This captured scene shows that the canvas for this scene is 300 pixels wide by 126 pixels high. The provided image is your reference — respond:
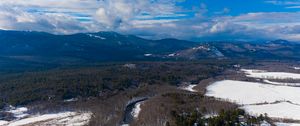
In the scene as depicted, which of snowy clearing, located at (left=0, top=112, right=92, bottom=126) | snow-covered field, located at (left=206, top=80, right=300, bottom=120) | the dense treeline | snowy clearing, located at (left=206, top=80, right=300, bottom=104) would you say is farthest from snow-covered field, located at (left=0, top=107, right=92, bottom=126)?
snowy clearing, located at (left=206, top=80, right=300, bottom=104)

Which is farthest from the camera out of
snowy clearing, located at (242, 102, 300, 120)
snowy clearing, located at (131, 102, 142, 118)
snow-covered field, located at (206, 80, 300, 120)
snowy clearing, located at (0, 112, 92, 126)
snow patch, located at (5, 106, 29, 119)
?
snow-covered field, located at (206, 80, 300, 120)

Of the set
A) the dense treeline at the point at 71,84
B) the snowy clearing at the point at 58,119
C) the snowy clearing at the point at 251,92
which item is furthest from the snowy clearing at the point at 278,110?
the dense treeline at the point at 71,84

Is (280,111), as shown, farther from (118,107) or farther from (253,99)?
(118,107)

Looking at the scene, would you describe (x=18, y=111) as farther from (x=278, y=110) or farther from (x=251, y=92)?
(x=251, y=92)

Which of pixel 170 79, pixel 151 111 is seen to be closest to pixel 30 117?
pixel 151 111

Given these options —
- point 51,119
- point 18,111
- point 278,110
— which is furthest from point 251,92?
point 18,111

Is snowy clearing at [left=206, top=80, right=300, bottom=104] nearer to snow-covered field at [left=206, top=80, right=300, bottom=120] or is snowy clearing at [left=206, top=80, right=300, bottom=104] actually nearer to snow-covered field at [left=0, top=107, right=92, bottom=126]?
A: snow-covered field at [left=206, top=80, right=300, bottom=120]

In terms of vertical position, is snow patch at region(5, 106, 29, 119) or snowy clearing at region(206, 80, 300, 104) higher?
snow patch at region(5, 106, 29, 119)

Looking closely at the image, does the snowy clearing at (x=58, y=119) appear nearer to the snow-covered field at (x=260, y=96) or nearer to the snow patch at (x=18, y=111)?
the snow patch at (x=18, y=111)
